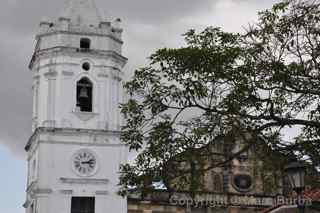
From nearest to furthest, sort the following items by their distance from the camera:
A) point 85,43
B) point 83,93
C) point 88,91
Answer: point 83,93
point 88,91
point 85,43

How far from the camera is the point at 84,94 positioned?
3406 cm

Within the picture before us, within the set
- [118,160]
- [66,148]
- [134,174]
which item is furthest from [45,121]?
[134,174]

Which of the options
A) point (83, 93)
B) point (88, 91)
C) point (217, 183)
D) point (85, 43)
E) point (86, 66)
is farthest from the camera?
point (217, 183)

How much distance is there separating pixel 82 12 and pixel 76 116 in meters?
5.25

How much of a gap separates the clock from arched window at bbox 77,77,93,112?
2.02 meters

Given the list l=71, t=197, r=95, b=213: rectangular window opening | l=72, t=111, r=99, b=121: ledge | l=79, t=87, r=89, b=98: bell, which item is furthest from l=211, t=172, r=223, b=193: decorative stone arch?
l=79, t=87, r=89, b=98: bell

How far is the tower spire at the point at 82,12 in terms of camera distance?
115 feet

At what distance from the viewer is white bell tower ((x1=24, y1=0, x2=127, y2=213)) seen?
3256 centimetres

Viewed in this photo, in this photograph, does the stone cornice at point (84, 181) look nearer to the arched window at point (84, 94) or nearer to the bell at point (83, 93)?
the arched window at point (84, 94)

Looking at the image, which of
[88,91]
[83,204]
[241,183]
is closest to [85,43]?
[88,91]

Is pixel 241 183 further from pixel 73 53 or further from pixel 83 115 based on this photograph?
pixel 73 53

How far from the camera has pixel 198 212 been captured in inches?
1371

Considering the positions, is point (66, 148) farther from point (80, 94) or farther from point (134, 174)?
point (134, 174)

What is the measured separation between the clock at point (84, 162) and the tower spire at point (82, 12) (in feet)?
20.2
